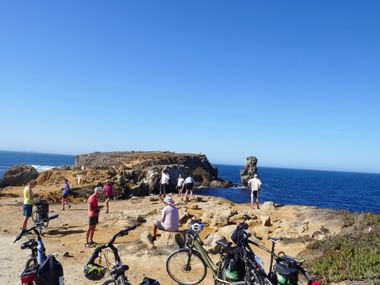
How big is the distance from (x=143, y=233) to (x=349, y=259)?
22.7 ft

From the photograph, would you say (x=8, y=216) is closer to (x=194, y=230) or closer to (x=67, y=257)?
(x=67, y=257)

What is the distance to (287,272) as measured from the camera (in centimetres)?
670

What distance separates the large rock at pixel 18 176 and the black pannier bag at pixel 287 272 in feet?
138

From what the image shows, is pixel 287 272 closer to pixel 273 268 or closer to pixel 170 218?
pixel 273 268

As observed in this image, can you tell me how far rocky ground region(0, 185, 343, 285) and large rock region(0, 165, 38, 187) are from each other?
21327 millimetres

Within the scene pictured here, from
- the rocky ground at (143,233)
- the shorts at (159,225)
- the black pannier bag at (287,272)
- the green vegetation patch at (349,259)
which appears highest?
the black pannier bag at (287,272)

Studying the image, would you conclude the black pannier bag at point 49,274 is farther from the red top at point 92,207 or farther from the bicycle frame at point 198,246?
the red top at point 92,207

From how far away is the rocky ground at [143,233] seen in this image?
10.9 metres

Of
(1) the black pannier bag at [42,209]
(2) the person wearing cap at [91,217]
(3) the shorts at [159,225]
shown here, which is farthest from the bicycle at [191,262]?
(1) the black pannier bag at [42,209]

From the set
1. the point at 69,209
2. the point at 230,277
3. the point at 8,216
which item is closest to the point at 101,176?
the point at 69,209

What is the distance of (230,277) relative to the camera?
25.6ft

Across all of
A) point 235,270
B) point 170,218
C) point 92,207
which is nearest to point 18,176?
→ point 92,207

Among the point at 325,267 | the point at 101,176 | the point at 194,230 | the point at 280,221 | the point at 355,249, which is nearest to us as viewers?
Answer: the point at 194,230

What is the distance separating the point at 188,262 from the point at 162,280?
3.73 feet
